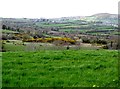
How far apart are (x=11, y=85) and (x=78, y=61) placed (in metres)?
6.13

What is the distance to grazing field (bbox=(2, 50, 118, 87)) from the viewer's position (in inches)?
455

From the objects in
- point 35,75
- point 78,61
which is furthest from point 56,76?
point 78,61

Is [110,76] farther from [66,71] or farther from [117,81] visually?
[66,71]

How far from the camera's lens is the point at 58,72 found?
13617 millimetres

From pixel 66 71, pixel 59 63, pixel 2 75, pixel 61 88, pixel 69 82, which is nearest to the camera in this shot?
pixel 61 88

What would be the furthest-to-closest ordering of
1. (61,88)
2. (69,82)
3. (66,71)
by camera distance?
(66,71), (69,82), (61,88)

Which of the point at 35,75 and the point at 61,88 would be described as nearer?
the point at 61,88

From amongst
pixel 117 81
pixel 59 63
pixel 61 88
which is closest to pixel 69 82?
pixel 61 88

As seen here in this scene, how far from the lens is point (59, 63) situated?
52.2 ft

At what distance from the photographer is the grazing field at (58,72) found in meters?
11.6

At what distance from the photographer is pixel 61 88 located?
10867 mm

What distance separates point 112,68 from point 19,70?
15.1ft

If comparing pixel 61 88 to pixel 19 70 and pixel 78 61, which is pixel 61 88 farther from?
pixel 78 61

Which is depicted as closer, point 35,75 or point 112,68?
point 35,75
